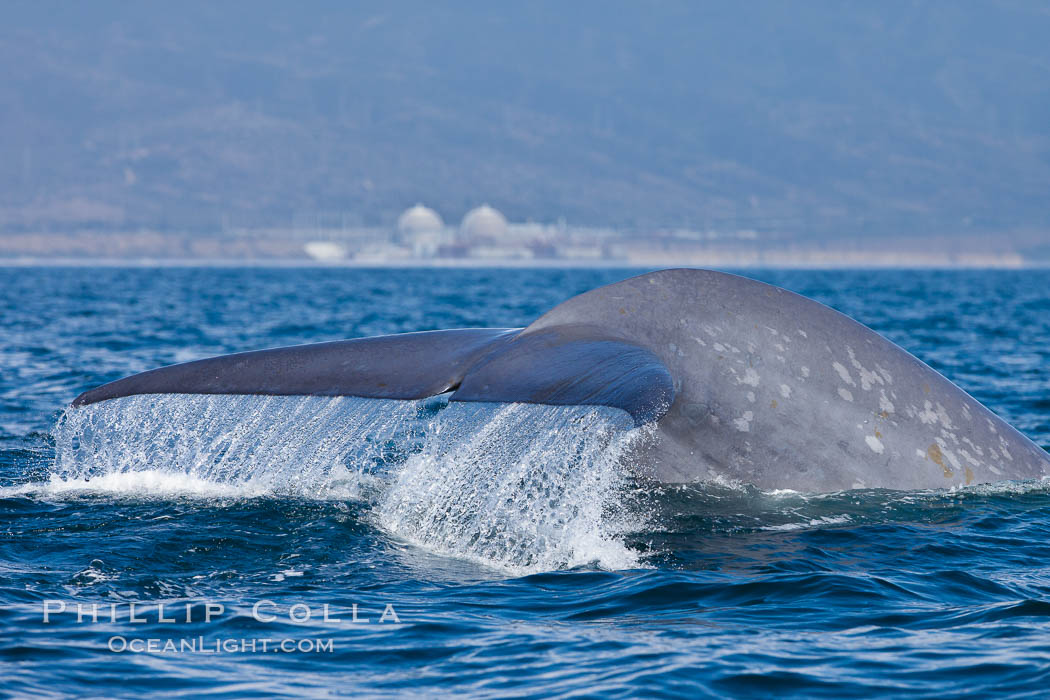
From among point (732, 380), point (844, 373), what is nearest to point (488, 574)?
point (732, 380)

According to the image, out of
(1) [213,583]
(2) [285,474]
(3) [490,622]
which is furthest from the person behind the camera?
(2) [285,474]

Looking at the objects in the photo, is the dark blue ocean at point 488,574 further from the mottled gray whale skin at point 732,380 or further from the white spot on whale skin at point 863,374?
the white spot on whale skin at point 863,374

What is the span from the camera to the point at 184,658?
5.69 metres

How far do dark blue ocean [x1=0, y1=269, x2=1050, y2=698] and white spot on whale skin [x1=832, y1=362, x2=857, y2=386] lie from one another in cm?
58

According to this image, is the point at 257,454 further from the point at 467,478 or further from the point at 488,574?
the point at 488,574

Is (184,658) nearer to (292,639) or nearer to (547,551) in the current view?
(292,639)

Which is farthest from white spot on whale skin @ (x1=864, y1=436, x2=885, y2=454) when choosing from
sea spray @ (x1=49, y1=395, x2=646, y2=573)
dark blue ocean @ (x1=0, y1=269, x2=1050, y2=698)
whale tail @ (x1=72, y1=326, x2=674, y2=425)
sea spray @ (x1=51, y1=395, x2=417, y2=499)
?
sea spray @ (x1=51, y1=395, x2=417, y2=499)

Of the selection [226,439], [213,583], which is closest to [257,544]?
[213,583]

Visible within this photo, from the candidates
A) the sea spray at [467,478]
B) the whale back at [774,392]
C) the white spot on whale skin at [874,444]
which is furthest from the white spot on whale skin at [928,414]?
the sea spray at [467,478]

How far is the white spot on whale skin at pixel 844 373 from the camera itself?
7207mm

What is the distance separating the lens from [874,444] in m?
7.30

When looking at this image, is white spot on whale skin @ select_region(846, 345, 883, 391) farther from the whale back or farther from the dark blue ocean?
the dark blue ocean

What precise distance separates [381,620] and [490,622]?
0.47 metres

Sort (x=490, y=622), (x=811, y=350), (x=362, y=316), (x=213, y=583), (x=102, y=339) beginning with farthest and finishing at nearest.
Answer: (x=362, y=316) → (x=102, y=339) → (x=811, y=350) → (x=213, y=583) → (x=490, y=622)
